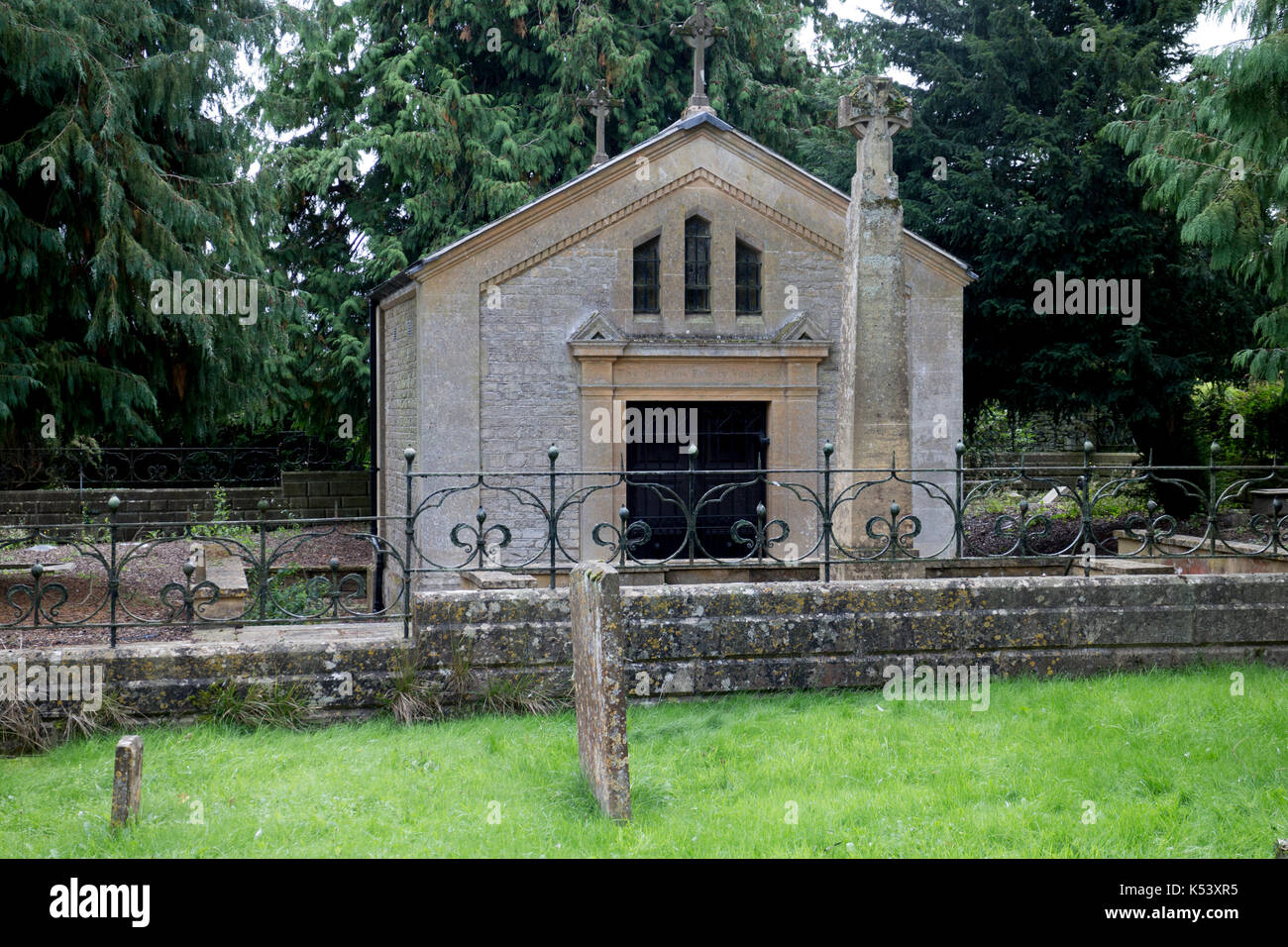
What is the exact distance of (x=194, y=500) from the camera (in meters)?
18.9

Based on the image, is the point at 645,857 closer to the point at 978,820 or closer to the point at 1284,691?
the point at 978,820

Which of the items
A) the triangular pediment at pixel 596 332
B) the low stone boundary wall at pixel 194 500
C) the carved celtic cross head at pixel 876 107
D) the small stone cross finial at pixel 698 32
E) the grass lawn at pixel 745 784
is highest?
the small stone cross finial at pixel 698 32

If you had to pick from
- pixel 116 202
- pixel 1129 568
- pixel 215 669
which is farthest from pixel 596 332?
pixel 215 669

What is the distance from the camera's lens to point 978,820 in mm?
4660

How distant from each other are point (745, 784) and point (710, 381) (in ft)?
29.9

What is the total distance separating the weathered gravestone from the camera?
192 inches

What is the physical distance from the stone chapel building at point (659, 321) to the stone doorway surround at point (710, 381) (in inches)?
1.0

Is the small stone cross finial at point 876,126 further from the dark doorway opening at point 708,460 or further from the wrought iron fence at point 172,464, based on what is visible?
the wrought iron fence at point 172,464

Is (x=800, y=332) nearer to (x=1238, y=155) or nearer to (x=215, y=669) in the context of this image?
(x=1238, y=155)

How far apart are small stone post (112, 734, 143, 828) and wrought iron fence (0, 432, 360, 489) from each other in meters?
14.9

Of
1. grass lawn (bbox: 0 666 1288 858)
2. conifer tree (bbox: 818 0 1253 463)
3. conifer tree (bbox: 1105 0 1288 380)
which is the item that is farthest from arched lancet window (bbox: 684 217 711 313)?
grass lawn (bbox: 0 666 1288 858)

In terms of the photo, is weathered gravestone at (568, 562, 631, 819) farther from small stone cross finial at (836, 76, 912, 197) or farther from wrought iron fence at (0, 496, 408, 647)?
small stone cross finial at (836, 76, 912, 197)

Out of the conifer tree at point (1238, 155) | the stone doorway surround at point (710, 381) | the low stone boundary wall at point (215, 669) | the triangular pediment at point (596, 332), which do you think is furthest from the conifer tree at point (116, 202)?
the conifer tree at point (1238, 155)

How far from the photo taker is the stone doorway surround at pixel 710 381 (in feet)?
44.4
